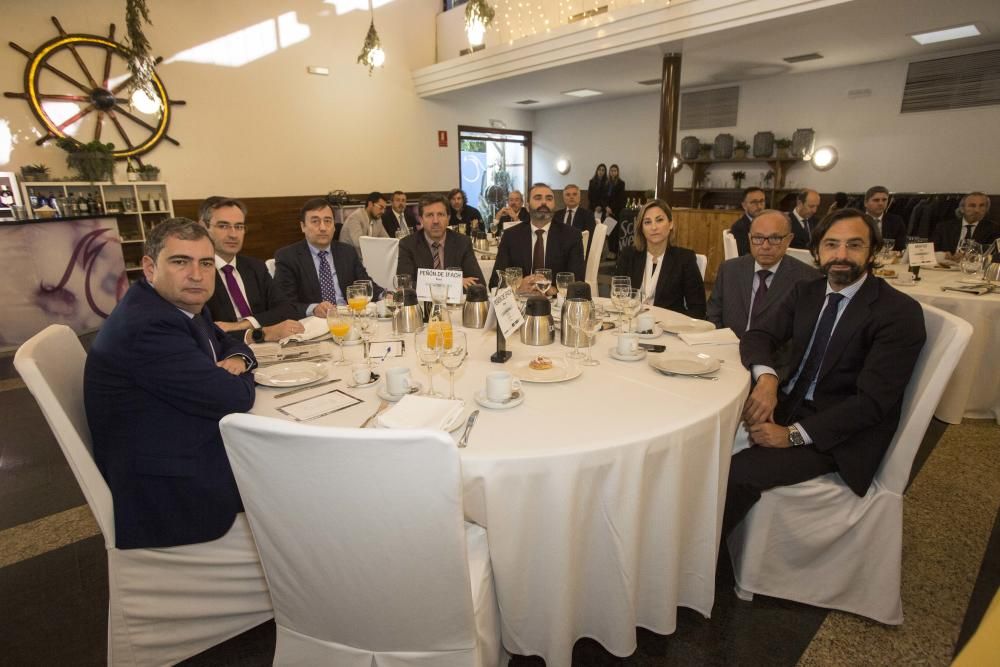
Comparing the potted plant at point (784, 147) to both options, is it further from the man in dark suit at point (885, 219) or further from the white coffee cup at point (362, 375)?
the white coffee cup at point (362, 375)

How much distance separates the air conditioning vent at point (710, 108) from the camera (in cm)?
923

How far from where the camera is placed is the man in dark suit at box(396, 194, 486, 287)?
12.3 feet

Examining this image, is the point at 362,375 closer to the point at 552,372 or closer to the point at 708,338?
the point at 552,372

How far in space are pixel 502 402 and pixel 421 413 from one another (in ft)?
0.80

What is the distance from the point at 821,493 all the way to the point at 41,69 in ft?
27.7

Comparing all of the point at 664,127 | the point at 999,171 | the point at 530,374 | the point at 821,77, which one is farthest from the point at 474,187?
the point at 530,374

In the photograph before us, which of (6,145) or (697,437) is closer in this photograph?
(697,437)

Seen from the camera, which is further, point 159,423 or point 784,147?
point 784,147

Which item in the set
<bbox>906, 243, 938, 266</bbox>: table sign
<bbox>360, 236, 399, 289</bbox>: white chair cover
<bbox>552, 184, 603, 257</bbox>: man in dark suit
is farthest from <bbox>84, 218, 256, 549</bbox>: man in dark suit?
<bbox>552, 184, 603, 257</bbox>: man in dark suit

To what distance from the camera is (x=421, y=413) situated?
1448 millimetres

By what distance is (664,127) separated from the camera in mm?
6703

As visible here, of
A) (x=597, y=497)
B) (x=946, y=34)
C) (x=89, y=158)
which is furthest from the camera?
(x=946, y=34)

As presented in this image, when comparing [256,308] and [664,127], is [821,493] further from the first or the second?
[664,127]

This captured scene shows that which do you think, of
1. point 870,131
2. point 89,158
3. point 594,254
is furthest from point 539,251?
point 870,131
